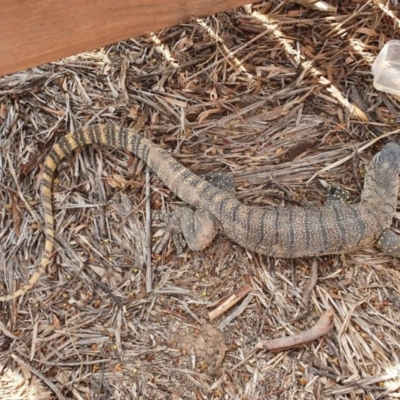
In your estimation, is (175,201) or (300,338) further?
(175,201)

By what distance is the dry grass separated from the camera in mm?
3496

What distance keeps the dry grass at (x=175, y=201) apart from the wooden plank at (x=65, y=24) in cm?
112

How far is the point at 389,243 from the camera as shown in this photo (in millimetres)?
3744

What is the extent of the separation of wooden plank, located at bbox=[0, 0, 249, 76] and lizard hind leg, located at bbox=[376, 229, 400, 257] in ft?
7.55

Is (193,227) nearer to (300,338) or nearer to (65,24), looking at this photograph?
(300,338)

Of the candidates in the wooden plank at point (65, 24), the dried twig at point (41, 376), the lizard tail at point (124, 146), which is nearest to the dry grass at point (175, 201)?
the dried twig at point (41, 376)

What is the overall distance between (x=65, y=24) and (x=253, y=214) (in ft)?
6.44

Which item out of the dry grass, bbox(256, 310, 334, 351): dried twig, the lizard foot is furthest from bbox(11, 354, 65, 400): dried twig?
the lizard foot

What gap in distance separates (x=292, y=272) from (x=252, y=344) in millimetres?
646

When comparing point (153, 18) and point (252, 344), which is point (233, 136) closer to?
point (153, 18)

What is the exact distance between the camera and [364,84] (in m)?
4.05

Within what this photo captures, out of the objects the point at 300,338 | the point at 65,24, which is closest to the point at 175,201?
the point at 300,338

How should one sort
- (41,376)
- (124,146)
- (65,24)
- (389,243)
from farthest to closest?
(124,146), (389,243), (41,376), (65,24)

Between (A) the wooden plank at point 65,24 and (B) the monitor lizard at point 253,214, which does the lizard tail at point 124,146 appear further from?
(A) the wooden plank at point 65,24
